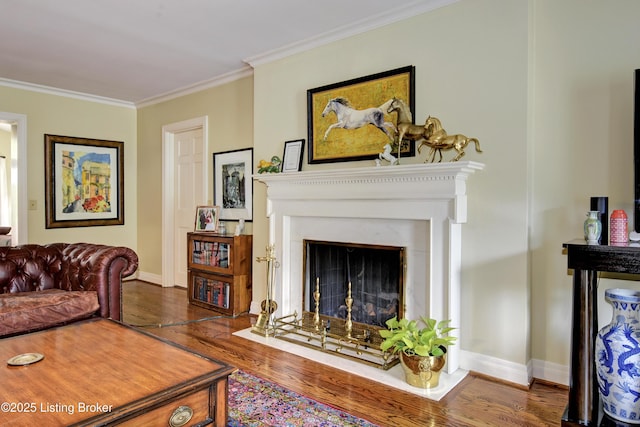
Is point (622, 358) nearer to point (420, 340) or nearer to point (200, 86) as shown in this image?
point (420, 340)

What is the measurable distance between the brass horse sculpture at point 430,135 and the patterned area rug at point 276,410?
1.67 m

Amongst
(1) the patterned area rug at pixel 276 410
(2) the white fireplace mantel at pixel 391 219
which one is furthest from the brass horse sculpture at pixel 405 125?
(1) the patterned area rug at pixel 276 410

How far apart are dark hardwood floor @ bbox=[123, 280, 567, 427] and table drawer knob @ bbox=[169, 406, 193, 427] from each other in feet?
3.30

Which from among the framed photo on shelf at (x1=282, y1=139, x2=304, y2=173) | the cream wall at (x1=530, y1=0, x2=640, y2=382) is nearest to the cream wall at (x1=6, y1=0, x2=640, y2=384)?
the cream wall at (x1=530, y1=0, x2=640, y2=382)

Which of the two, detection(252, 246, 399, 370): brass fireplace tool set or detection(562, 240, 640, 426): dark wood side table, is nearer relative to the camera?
detection(562, 240, 640, 426): dark wood side table

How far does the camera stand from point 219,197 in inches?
184

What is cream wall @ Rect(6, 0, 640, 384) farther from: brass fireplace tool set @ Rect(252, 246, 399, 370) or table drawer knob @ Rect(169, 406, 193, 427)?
table drawer knob @ Rect(169, 406, 193, 427)

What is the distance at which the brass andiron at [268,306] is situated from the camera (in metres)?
3.43

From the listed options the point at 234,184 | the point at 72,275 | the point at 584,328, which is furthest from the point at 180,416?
the point at 234,184

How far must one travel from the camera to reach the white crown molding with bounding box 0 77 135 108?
478 centimetres

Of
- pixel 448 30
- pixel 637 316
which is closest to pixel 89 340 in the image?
pixel 637 316

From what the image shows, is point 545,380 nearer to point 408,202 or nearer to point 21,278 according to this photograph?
point 408,202

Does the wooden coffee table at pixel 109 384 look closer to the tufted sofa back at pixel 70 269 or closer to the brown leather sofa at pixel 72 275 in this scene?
the brown leather sofa at pixel 72 275

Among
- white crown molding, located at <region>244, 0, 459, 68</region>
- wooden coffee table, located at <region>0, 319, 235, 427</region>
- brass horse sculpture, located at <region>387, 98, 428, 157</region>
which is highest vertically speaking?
white crown molding, located at <region>244, 0, 459, 68</region>
